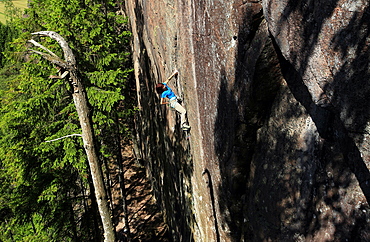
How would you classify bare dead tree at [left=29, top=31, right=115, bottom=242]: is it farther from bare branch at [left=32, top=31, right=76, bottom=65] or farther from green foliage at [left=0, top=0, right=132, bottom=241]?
green foliage at [left=0, top=0, right=132, bottom=241]

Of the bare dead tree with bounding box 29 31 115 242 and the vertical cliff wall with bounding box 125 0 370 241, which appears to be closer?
the vertical cliff wall with bounding box 125 0 370 241

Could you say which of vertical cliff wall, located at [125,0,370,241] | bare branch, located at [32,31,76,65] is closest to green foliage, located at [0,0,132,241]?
vertical cliff wall, located at [125,0,370,241]

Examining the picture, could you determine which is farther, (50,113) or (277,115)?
(50,113)

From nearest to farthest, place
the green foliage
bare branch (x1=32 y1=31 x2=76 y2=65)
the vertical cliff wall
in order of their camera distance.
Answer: the vertical cliff wall < bare branch (x1=32 y1=31 x2=76 y2=65) < the green foliage

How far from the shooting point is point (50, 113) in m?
11.5

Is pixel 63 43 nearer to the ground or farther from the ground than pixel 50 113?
nearer to the ground

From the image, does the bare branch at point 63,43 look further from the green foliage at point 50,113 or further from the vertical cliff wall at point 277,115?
the green foliage at point 50,113

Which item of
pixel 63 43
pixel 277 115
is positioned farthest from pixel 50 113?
pixel 277 115

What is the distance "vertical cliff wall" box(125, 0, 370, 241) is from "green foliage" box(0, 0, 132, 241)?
4970 mm

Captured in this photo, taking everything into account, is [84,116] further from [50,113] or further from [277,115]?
[50,113]

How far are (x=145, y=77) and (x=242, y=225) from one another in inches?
461

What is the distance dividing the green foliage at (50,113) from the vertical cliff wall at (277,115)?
4.97m

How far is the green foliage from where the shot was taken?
435 inches

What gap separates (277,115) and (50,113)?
9.79 metres
